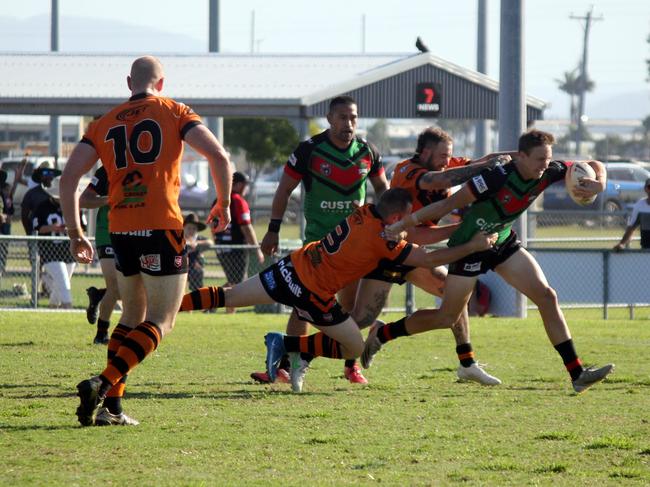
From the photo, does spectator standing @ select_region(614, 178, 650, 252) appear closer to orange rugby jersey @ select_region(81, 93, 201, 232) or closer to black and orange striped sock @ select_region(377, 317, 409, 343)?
black and orange striped sock @ select_region(377, 317, 409, 343)

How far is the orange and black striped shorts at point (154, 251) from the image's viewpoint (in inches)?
297

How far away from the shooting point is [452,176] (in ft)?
30.1

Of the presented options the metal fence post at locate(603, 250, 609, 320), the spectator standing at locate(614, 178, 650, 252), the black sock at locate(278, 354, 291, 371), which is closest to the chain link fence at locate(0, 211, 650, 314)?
the metal fence post at locate(603, 250, 609, 320)

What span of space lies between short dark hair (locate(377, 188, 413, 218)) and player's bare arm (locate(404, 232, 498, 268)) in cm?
34

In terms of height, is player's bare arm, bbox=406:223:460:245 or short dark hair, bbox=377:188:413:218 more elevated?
short dark hair, bbox=377:188:413:218

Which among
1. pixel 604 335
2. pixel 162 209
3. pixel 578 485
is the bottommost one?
pixel 604 335

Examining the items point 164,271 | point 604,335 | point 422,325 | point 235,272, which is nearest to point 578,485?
point 164,271

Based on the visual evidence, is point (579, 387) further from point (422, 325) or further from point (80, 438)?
point (80, 438)

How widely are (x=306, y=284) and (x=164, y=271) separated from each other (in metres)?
1.46

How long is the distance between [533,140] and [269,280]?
216cm

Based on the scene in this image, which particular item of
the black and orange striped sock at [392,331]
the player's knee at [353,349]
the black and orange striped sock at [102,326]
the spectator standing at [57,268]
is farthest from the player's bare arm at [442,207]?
the spectator standing at [57,268]

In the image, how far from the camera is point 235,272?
58.9ft

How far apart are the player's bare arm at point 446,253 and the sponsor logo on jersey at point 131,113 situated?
2.27 m

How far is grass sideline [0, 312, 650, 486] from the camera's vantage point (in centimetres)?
643
